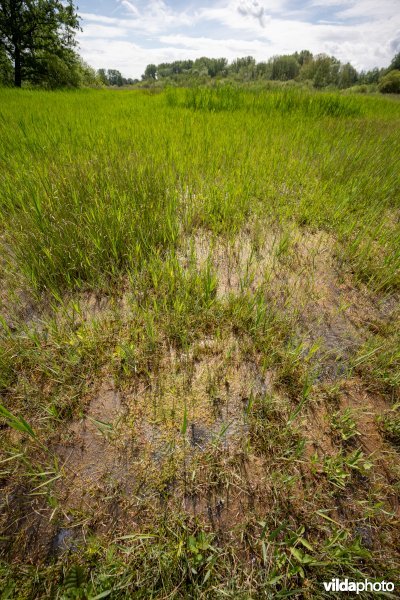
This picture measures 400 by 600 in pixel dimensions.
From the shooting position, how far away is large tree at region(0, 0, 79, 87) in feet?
55.2

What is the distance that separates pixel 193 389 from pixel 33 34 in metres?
28.1

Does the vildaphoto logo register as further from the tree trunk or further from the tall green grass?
the tree trunk

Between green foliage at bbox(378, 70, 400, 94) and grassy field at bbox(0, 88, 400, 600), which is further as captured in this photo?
green foliage at bbox(378, 70, 400, 94)

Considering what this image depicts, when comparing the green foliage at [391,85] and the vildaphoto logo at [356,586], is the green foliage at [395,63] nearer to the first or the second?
the green foliage at [391,85]

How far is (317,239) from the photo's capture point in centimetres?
239

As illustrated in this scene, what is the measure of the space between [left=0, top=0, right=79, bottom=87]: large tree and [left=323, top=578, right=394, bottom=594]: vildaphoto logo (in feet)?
89.5

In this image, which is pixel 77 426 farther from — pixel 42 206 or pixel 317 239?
pixel 317 239

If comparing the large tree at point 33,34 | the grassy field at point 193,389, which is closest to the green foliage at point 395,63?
the large tree at point 33,34

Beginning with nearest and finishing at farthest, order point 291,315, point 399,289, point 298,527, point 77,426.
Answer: point 298,527 → point 77,426 → point 291,315 → point 399,289

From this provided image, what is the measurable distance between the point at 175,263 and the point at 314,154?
10.9 feet

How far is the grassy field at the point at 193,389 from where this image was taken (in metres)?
0.90

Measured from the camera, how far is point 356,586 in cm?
86

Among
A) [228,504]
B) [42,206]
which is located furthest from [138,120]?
[228,504]

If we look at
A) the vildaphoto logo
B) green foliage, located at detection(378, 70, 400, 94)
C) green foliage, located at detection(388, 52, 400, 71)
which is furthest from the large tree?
green foliage, located at detection(388, 52, 400, 71)
